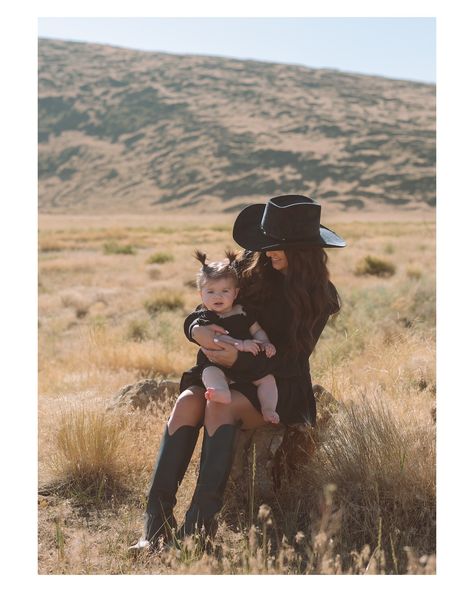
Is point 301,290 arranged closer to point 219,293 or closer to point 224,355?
point 219,293

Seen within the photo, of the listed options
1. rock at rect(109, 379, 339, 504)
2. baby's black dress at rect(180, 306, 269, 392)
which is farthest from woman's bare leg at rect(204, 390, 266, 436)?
rock at rect(109, 379, 339, 504)

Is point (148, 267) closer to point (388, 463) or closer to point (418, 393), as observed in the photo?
point (418, 393)

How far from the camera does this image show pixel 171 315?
11133 mm

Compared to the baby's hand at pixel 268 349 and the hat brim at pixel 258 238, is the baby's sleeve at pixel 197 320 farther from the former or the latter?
the hat brim at pixel 258 238

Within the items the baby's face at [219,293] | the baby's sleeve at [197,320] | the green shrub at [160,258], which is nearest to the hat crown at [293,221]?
the baby's face at [219,293]

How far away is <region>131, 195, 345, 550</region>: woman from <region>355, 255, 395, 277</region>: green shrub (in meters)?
11.6

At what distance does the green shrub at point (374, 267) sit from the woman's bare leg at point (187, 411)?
12.1 meters

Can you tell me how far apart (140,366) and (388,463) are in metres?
4.20

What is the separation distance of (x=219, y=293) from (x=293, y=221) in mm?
587

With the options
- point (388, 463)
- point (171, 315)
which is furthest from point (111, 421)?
point (171, 315)

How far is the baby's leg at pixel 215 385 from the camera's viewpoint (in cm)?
381

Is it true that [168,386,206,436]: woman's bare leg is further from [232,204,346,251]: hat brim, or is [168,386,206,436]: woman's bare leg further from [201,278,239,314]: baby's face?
[232,204,346,251]: hat brim

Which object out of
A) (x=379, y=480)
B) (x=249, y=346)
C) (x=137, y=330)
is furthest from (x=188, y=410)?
(x=137, y=330)

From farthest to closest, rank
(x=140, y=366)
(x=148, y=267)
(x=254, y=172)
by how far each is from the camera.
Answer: (x=254, y=172), (x=148, y=267), (x=140, y=366)
